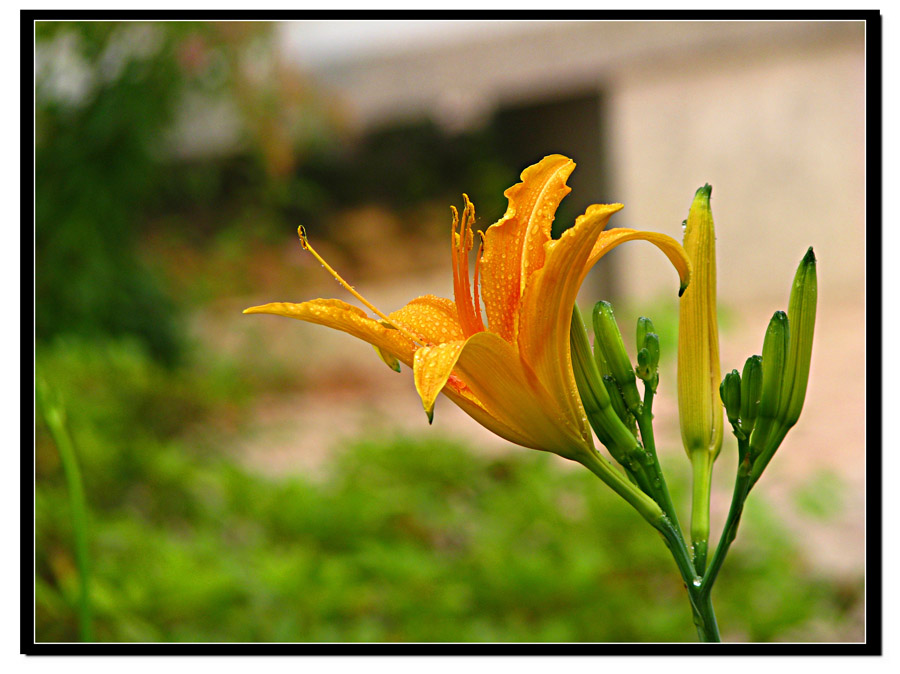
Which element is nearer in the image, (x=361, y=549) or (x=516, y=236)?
(x=516, y=236)

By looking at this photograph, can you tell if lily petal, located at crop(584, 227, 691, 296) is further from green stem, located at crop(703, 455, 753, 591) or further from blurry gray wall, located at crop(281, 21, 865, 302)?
blurry gray wall, located at crop(281, 21, 865, 302)

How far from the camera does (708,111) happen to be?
2.44 meters

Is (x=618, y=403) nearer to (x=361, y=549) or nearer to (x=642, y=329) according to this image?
(x=642, y=329)

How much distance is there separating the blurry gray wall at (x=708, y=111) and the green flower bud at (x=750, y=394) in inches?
75.5

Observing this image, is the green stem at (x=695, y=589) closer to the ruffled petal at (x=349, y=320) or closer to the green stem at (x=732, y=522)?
the green stem at (x=732, y=522)

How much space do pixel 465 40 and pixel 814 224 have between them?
1317mm

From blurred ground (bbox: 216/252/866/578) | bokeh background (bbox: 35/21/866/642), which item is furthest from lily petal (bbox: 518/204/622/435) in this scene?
blurred ground (bbox: 216/252/866/578)

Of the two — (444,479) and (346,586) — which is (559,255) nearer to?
(346,586)

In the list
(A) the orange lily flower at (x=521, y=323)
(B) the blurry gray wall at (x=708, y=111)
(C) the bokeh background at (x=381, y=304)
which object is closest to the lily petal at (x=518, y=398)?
(A) the orange lily flower at (x=521, y=323)

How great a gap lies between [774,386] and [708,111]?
7.68ft

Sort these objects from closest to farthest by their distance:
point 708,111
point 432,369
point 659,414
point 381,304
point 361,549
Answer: point 432,369 → point 361,549 → point 659,414 → point 708,111 → point 381,304

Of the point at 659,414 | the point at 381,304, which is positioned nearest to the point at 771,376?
the point at 659,414

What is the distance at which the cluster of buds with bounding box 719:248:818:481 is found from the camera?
0.30 m

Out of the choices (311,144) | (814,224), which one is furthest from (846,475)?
(311,144)
